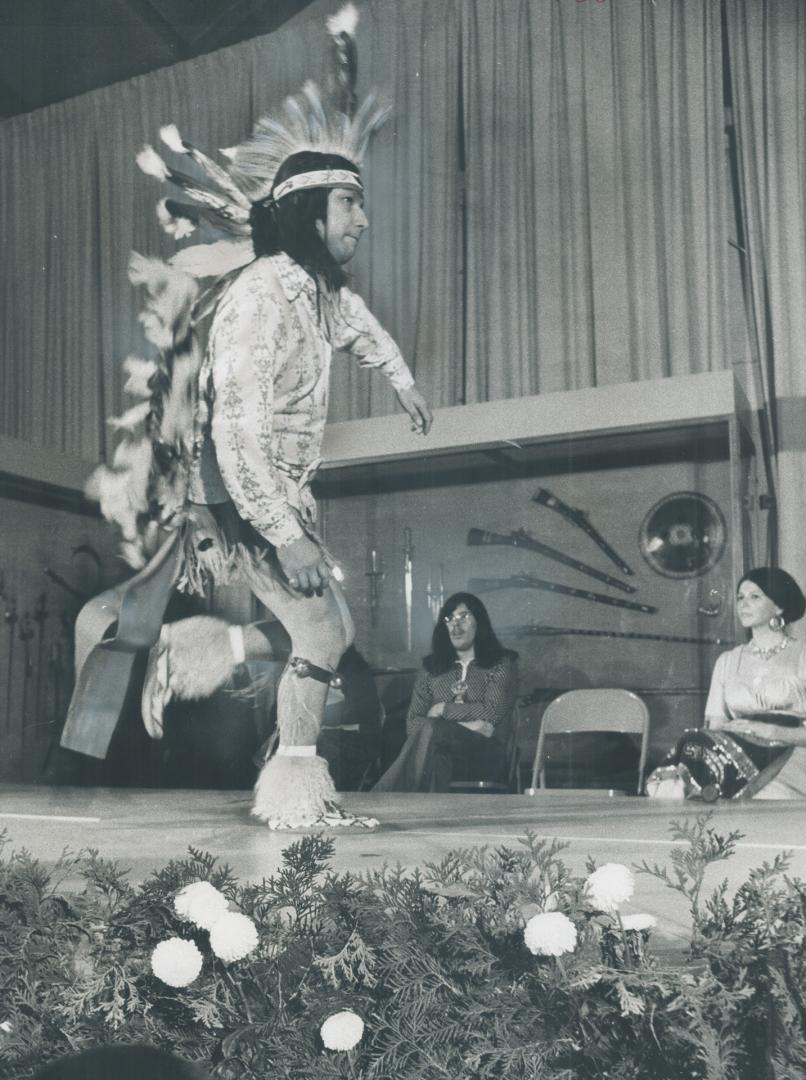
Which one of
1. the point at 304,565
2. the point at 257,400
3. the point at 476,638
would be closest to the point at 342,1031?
the point at 304,565

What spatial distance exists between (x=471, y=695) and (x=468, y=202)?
134 cm

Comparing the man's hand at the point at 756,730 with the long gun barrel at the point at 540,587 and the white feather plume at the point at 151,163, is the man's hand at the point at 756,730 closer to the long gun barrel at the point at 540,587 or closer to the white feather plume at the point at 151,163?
the long gun barrel at the point at 540,587

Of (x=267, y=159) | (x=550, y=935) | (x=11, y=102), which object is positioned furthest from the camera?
(x=11, y=102)

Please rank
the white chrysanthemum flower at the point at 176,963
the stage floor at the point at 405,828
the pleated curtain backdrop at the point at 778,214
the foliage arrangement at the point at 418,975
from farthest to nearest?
1. the pleated curtain backdrop at the point at 778,214
2. the stage floor at the point at 405,828
3. the white chrysanthemum flower at the point at 176,963
4. the foliage arrangement at the point at 418,975

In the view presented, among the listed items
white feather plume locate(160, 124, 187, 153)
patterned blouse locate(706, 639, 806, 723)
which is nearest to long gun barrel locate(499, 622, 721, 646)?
patterned blouse locate(706, 639, 806, 723)

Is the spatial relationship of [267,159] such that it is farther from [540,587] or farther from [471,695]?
[471,695]

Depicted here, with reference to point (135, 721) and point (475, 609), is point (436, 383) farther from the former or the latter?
point (135, 721)

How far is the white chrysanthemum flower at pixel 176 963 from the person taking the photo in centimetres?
112

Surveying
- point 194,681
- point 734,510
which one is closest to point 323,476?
point 194,681

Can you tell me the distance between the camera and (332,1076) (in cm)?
106

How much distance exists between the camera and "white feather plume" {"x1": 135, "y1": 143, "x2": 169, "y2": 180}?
3.26 m

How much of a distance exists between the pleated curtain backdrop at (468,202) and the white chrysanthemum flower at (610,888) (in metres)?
1.93

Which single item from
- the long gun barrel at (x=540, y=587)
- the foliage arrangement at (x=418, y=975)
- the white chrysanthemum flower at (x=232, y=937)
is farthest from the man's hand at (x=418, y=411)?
the white chrysanthemum flower at (x=232, y=937)

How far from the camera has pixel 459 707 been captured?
2.95m
